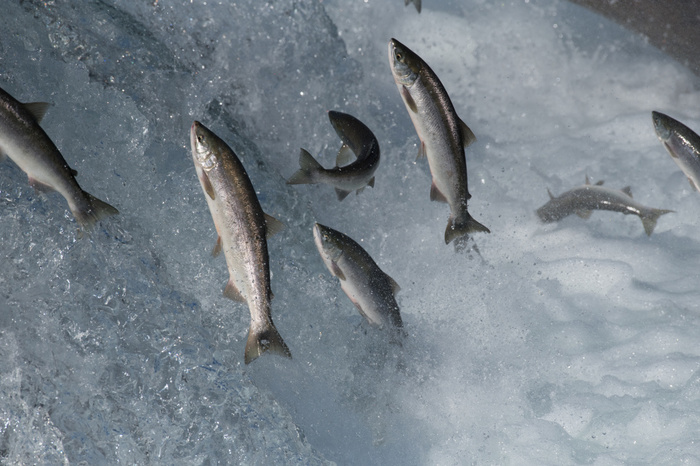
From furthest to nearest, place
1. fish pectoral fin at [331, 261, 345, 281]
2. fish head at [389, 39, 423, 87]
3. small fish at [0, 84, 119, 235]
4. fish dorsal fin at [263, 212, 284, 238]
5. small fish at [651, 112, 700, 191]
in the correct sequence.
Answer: small fish at [651, 112, 700, 191] < fish pectoral fin at [331, 261, 345, 281] < fish head at [389, 39, 423, 87] < fish dorsal fin at [263, 212, 284, 238] < small fish at [0, 84, 119, 235]

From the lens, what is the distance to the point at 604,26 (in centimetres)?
413

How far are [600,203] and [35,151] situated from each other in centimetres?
247

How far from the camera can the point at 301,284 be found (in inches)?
98.2

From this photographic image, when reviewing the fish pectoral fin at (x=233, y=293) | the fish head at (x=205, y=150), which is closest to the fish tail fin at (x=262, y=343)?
the fish pectoral fin at (x=233, y=293)

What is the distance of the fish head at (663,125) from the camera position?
2.27m

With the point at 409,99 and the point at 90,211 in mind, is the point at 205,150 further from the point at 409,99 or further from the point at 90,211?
the point at 409,99

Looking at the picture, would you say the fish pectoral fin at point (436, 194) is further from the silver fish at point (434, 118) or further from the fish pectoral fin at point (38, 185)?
the fish pectoral fin at point (38, 185)

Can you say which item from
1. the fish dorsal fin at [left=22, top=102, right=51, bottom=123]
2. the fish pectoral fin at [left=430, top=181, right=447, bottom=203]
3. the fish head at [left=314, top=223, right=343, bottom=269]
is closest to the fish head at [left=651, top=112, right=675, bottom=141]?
the fish pectoral fin at [left=430, top=181, right=447, bottom=203]

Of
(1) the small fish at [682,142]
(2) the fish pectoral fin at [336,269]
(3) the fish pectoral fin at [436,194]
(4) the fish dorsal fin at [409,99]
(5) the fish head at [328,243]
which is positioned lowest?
(2) the fish pectoral fin at [336,269]

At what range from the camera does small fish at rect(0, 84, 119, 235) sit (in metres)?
1.54

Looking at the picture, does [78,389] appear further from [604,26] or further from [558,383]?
[604,26]

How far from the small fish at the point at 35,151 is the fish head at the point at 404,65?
0.98m

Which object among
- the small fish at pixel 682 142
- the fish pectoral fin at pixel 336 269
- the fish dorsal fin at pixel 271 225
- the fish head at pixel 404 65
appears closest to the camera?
the fish dorsal fin at pixel 271 225

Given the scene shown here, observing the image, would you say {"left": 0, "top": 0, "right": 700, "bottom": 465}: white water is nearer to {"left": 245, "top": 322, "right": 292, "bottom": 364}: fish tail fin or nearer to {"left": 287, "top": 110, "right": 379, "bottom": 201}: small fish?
{"left": 245, "top": 322, "right": 292, "bottom": 364}: fish tail fin
